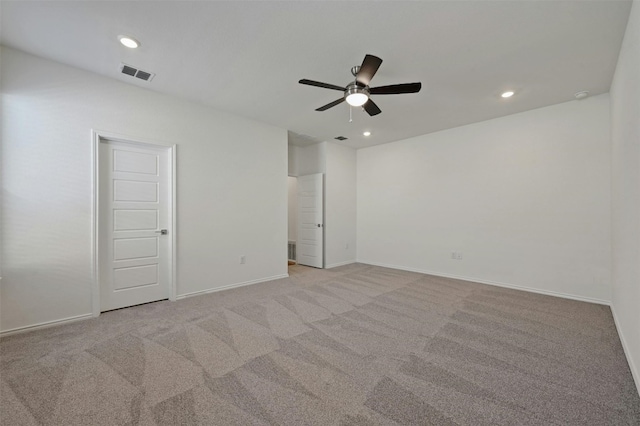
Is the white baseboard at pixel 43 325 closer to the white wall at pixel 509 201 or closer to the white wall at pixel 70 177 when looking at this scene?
the white wall at pixel 70 177

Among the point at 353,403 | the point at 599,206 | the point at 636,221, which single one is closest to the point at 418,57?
the point at 636,221

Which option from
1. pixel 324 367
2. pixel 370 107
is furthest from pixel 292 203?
pixel 324 367

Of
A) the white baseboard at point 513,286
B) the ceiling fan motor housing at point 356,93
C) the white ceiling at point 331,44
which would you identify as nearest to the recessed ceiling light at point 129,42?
the white ceiling at point 331,44

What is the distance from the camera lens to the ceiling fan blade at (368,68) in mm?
2184

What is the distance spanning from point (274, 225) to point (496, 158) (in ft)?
13.4

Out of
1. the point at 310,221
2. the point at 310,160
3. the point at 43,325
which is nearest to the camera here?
the point at 43,325

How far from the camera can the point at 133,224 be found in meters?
3.39

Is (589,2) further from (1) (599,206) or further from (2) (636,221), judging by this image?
(1) (599,206)

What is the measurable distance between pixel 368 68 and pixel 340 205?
3937 mm

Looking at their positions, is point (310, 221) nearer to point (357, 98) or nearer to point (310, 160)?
point (310, 160)

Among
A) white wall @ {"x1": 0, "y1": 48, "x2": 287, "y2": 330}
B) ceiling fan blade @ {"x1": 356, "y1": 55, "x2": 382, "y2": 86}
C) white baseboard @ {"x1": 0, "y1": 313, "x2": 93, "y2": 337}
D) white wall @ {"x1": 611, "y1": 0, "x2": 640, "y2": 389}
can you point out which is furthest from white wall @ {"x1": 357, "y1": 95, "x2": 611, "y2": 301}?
white baseboard @ {"x1": 0, "y1": 313, "x2": 93, "y2": 337}

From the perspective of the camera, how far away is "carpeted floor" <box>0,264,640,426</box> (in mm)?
1597

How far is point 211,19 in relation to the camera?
217 cm

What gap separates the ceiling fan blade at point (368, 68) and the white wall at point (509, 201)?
3134mm
